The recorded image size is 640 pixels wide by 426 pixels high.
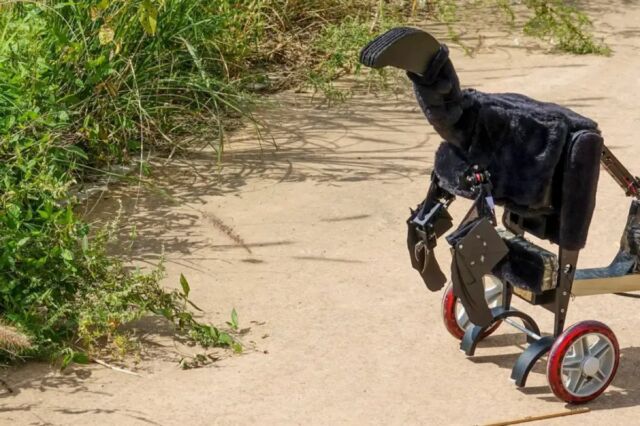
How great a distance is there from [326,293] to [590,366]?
4.17 ft

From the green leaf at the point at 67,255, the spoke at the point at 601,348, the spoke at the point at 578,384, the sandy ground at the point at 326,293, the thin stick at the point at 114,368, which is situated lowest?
the thin stick at the point at 114,368

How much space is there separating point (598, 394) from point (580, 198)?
2.26 ft

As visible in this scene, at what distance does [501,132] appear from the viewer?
4117mm

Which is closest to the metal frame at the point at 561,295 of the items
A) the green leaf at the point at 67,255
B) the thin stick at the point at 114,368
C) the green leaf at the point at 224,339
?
the green leaf at the point at 224,339

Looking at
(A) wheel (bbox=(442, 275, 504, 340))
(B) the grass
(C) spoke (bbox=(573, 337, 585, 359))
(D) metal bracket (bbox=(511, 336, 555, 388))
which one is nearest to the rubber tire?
(A) wheel (bbox=(442, 275, 504, 340))

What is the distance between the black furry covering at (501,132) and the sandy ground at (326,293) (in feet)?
2.42

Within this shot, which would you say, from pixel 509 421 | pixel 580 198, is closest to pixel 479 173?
pixel 580 198

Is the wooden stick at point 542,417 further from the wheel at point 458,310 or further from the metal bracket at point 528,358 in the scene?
the wheel at point 458,310

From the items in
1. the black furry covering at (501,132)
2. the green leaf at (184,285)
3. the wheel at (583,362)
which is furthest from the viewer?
the green leaf at (184,285)

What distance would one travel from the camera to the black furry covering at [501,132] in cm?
404

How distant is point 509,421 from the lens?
13.6ft

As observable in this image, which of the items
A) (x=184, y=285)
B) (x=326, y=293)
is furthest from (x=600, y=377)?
(x=184, y=285)

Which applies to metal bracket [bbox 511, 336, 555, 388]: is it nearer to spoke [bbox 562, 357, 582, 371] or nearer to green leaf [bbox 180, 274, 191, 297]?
spoke [bbox 562, 357, 582, 371]

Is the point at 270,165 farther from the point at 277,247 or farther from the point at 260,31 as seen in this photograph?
the point at 260,31
